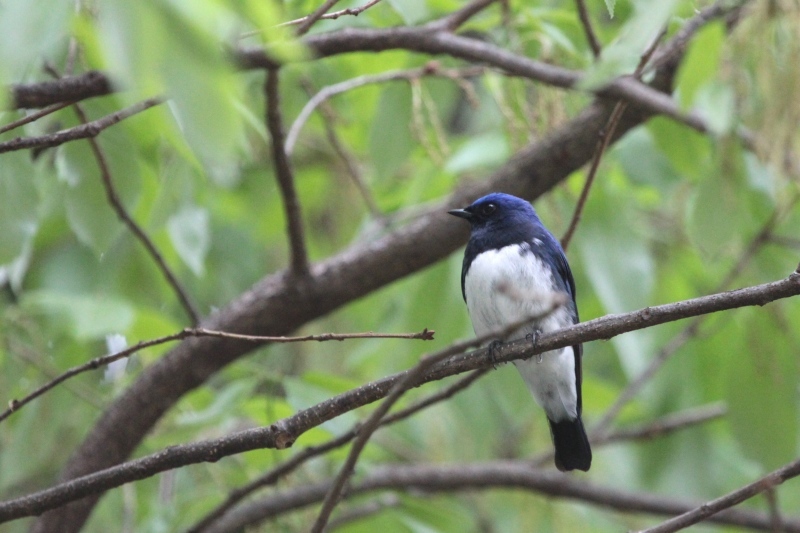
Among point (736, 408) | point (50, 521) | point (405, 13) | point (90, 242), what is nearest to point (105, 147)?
point (90, 242)

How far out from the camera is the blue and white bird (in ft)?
11.7

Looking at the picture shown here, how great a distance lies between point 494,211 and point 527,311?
1.78 ft

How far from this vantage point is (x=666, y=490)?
4945 millimetres

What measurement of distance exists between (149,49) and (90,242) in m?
2.28

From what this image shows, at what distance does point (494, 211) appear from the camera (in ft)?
12.7

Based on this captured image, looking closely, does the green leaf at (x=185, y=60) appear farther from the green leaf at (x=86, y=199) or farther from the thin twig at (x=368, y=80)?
the thin twig at (x=368, y=80)

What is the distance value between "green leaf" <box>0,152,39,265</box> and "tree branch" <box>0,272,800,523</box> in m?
0.78

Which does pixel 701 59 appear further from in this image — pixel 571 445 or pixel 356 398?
pixel 571 445

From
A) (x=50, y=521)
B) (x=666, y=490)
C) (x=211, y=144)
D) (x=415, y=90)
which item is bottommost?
(x=666, y=490)

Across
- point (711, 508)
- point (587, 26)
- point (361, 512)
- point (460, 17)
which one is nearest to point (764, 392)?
point (711, 508)

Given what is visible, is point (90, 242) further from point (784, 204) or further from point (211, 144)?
point (784, 204)

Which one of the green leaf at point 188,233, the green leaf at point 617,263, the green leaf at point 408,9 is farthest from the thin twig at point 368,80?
the green leaf at point 408,9

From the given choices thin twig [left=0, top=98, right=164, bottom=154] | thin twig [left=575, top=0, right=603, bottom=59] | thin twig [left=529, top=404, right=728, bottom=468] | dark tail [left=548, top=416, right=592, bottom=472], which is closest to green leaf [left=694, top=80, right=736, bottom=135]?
thin twig [left=575, top=0, right=603, bottom=59]

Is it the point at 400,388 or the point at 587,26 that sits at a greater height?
the point at 400,388
